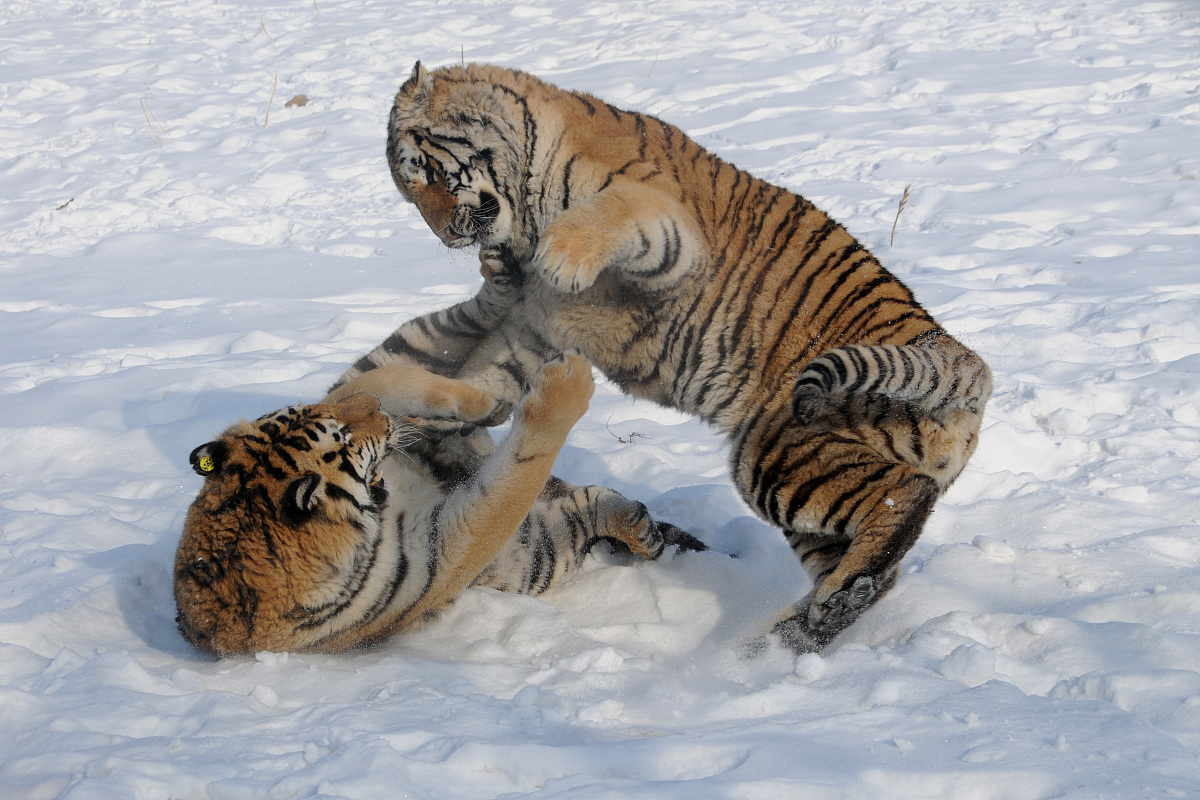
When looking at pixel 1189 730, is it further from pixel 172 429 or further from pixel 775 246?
pixel 172 429

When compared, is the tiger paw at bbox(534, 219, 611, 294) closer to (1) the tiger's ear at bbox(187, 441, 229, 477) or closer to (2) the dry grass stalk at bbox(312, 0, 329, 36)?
(1) the tiger's ear at bbox(187, 441, 229, 477)

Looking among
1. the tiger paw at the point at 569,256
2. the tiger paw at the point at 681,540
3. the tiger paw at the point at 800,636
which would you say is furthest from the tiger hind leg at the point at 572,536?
the tiger paw at the point at 569,256

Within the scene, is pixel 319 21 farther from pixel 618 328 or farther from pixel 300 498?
pixel 300 498

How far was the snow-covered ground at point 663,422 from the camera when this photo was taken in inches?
70.5

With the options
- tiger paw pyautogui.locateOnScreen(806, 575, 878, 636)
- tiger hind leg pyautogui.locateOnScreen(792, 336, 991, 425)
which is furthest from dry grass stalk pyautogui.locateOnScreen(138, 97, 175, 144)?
tiger paw pyautogui.locateOnScreen(806, 575, 878, 636)

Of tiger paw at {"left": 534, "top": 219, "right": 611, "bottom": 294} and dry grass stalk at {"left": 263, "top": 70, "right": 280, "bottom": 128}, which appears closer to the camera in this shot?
tiger paw at {"left": 534, "top": 219, "right": 611, "bottom": 294}

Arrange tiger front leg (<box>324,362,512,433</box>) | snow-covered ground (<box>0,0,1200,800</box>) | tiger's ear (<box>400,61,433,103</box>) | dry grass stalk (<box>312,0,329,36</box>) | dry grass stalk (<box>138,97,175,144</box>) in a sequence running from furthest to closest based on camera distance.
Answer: dry grass stalk (<box>312,0,329,36</box>) < dry grass stalk (<box>138,97,175,144</box>) < tiger's ear (<box>400,61,433,103</box>) < tiger front leg (<box>324,362,512,433</box>) < snow-covered ground (<box>0,0,1200,800</box>)

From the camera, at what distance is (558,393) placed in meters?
2.64

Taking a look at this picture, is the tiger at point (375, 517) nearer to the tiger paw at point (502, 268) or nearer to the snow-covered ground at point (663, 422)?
the snow-covered ground at point (663, 422)

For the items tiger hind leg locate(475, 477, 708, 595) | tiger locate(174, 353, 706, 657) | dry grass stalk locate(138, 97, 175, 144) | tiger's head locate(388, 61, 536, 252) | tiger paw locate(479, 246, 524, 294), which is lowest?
tiger hind leg locate(475, 477, 708, 595)

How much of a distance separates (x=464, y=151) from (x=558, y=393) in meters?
0.98

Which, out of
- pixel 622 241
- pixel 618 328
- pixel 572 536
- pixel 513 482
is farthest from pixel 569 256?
pixel 572 536

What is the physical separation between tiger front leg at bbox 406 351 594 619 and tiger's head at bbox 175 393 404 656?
22cm

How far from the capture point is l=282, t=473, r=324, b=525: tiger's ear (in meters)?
2.39
